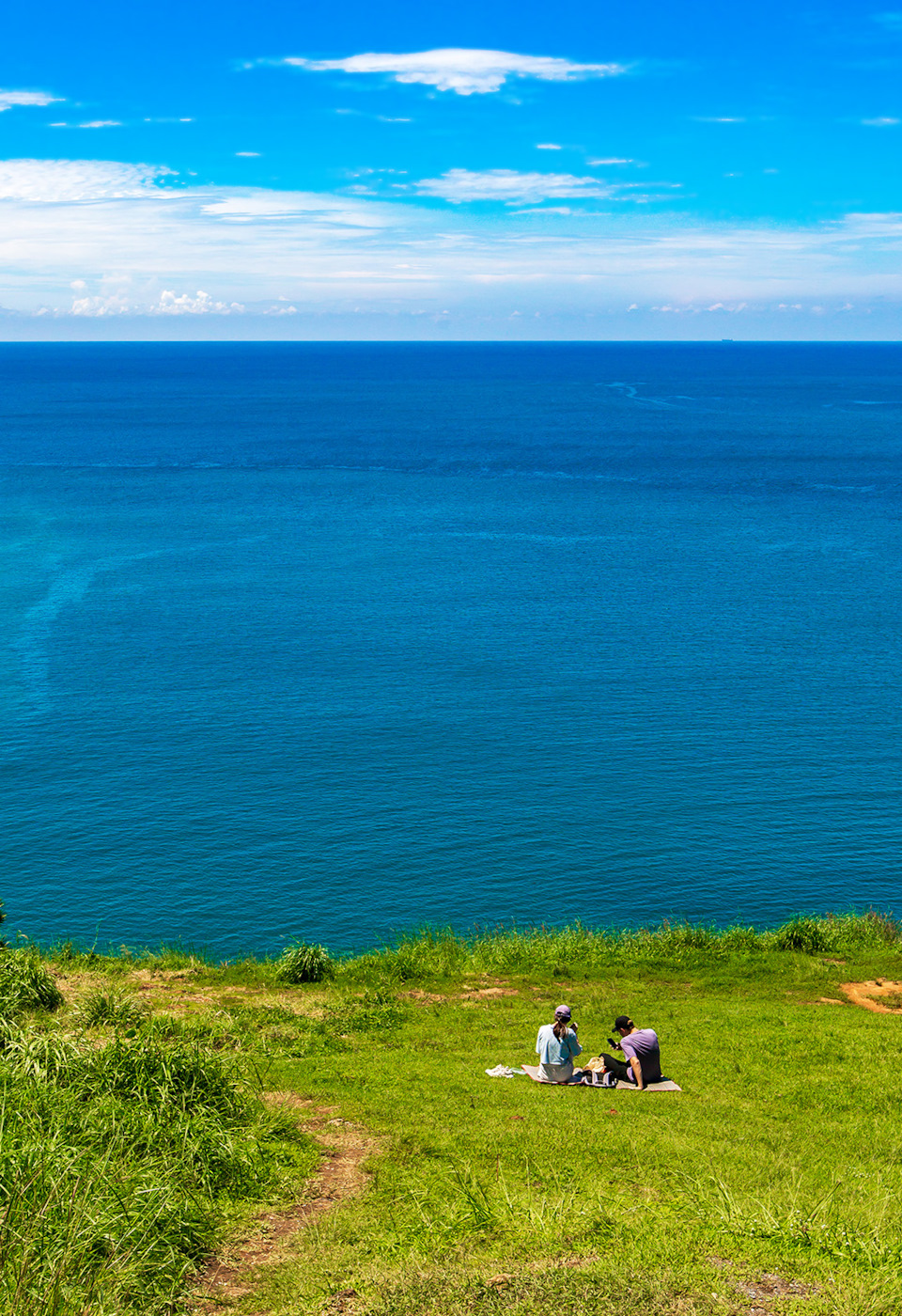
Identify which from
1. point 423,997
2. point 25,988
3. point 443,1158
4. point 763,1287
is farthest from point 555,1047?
point 25,988

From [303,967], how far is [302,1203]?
1308 centimetres

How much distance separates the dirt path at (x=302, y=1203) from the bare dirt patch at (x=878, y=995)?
13.6 meters

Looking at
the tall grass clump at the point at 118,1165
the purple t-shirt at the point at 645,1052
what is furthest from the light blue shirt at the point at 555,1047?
the tall grass clump at the point at 118,1165

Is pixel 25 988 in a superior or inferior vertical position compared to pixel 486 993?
superior

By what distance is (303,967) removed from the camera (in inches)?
1059

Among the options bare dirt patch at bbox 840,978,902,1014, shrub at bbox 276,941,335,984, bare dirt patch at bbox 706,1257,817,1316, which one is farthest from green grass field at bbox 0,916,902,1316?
shrub at bbox 276,941,335,984

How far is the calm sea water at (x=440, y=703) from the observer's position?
38719mm

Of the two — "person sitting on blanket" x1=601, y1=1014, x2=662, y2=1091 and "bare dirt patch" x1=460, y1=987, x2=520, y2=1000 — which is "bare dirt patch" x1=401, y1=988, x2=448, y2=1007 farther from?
"person sitting on blanket" x1=601, y1=1014, x2=662, y2=1091

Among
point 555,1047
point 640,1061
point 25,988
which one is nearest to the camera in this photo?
point 640,1061

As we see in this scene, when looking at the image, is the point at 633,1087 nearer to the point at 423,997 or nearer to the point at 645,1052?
the point at 645,1052

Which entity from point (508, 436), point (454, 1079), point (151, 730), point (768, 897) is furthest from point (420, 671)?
point (508, 436)

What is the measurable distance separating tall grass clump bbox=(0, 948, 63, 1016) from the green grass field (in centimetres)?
7

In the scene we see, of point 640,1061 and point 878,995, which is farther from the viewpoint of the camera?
point 878,995

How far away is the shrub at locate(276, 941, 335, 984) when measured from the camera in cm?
2683
